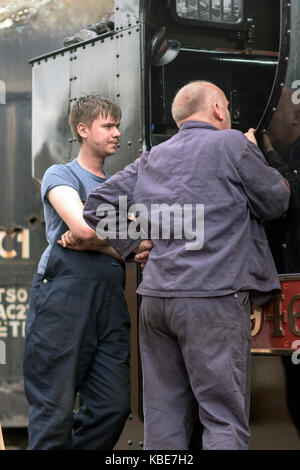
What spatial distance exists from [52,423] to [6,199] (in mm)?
1508

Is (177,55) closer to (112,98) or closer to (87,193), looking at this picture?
(112,98)

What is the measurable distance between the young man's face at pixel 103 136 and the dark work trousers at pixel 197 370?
78 cm

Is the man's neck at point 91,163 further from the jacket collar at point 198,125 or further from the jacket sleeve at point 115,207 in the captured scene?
the jacket collar at point 198,125

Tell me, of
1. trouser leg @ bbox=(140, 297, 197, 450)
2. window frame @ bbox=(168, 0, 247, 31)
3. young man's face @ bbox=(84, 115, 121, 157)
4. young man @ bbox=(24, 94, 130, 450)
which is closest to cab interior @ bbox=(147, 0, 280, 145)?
window frame @ bbox=(168, 0, 247, 31)

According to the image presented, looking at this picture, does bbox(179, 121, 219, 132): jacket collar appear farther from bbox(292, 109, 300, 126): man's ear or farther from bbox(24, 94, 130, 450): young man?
bbox(24, 94, 130, 450): young man

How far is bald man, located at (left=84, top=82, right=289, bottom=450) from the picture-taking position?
2.78 metres

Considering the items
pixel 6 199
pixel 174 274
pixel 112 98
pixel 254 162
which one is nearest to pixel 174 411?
pixel 174 274

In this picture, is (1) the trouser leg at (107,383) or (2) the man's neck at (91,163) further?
(2) the man's neck at (91,163)

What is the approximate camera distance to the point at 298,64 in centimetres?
314

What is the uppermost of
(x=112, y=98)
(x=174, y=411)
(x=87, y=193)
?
(x=112, y=98)

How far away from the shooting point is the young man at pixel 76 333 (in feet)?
11.0

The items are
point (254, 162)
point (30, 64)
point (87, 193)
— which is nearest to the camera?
point (254, 162)

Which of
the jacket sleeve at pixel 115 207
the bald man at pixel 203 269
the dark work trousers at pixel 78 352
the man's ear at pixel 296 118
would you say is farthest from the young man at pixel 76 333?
the man's ear at pixel 296 118

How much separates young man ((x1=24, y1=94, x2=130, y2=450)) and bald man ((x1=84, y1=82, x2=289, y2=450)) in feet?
1.26
